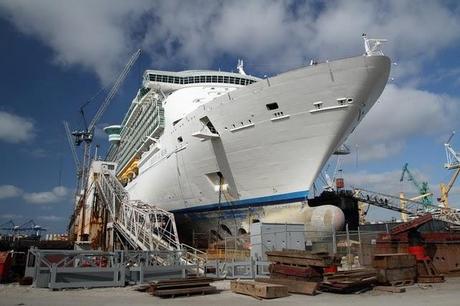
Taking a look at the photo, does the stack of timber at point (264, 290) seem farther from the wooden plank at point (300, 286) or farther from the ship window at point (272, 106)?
the ship window at point (272, 106)

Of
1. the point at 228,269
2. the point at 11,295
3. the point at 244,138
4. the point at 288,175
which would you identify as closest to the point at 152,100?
the point at 244,138

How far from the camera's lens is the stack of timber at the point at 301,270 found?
11453 millimetres

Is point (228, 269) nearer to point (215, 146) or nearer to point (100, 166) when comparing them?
point (215, 146)

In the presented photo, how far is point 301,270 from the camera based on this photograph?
39.2 ft

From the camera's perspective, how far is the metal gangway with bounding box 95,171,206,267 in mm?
23844

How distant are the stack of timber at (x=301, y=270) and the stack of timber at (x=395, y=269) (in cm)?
145

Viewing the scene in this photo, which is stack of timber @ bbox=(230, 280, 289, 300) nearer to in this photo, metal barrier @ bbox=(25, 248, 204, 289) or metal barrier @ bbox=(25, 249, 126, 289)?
metal barrier @ bbox=(25, 248, 204, 289)

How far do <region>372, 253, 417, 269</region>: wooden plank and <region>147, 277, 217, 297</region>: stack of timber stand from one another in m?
5.59

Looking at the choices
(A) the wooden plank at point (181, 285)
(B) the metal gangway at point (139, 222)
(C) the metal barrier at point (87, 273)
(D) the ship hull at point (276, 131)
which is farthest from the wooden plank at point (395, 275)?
(B) the metal gangway at point (139, 222)

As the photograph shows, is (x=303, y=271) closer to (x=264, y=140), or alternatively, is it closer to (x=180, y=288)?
(x=180, y=288)

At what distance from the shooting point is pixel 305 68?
20.7m

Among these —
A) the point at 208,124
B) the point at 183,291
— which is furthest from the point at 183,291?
the point at 208,124

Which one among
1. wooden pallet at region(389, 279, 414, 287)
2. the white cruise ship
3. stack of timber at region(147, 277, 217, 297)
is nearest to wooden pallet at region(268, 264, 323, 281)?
stack of timber at region(147, 277, 217, 297)

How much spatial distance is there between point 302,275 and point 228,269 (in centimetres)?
586
